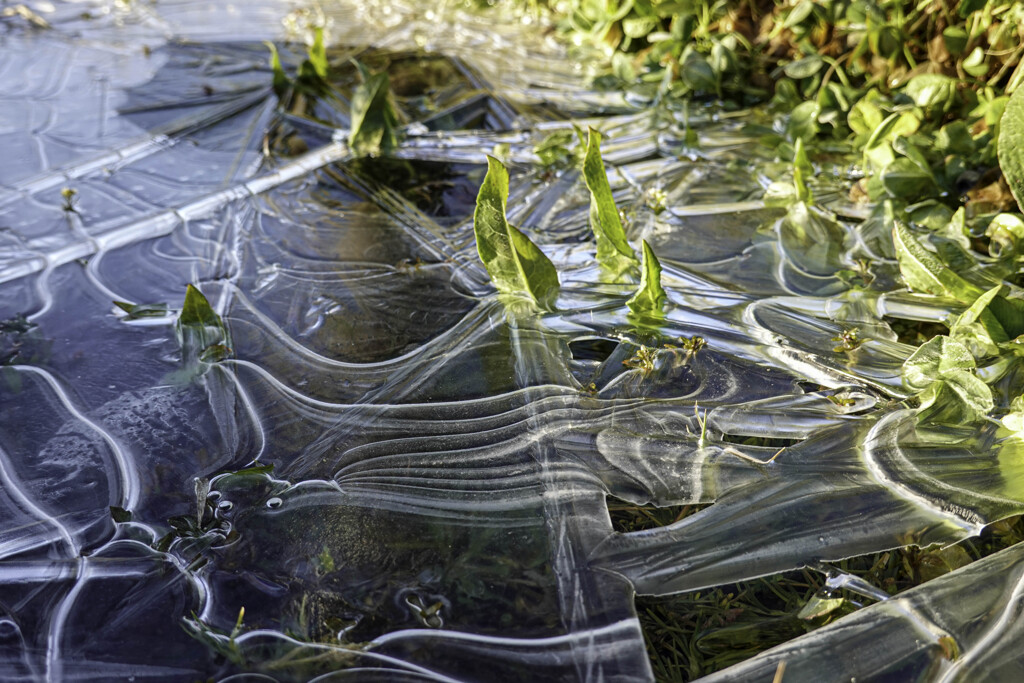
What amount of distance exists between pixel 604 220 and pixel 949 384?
595 millimetres

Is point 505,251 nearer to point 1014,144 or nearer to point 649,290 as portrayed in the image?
point 649,290

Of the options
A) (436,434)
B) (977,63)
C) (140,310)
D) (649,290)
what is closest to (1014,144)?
(977,63)

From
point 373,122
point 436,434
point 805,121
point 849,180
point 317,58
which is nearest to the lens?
point 436,434

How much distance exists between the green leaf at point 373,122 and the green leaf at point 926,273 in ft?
4.10

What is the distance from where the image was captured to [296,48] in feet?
9.14

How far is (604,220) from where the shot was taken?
1.35 metres

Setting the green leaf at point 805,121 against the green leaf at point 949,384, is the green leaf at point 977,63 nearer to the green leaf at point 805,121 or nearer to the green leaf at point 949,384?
the green leaf at point 805,121

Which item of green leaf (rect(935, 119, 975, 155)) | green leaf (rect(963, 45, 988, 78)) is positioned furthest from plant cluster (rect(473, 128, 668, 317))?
green leaf (rect(963, 45, 988, 78))

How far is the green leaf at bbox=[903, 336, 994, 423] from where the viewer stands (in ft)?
3.44

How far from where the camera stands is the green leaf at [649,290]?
1270 mm

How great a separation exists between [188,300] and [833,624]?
3.56 feet

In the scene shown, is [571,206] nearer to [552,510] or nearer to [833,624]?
[552,510]

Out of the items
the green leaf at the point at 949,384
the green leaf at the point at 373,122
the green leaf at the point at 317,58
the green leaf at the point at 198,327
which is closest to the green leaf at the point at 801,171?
the green leaf at the point at 949,384

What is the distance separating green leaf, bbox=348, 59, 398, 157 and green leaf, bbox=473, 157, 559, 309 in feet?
2.55
